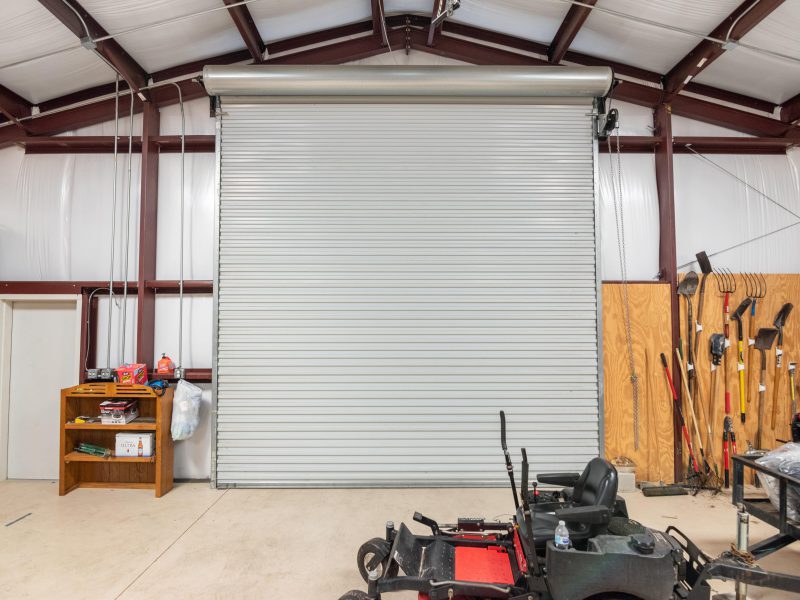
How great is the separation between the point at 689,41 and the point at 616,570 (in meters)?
4.79

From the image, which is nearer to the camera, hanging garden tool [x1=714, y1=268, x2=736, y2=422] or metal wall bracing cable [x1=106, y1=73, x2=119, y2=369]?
hanging garden tool [x1=714, y1=268, x2=736, y2=422]

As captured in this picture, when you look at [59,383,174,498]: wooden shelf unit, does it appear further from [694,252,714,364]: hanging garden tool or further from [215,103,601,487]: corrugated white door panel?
[694,252,714,364]: hanging garden tool

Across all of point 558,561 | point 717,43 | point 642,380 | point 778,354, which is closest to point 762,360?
point 778,354

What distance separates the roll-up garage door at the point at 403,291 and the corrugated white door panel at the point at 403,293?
1 cm

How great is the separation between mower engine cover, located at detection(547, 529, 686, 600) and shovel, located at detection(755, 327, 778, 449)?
334 cm

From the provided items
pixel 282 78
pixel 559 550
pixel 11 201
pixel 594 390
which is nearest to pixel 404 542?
pixel 559 550

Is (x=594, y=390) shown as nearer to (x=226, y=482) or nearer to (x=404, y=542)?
(x=404, y=542)

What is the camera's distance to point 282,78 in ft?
14.4

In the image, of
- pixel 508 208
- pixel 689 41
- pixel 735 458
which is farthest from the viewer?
pixel 508 208

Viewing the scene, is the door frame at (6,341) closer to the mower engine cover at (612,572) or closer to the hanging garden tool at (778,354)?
the mower engine cover at (612,572)

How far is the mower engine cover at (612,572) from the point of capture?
1986 millimetres

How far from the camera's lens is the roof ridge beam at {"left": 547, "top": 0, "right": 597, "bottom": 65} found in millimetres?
4012

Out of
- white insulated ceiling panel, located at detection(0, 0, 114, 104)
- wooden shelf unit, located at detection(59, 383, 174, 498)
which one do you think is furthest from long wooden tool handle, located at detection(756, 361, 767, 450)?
white insulated ceiling panel, located at detection(0, 0, 114, 104)

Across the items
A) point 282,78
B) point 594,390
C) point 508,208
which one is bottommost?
point 594,390
